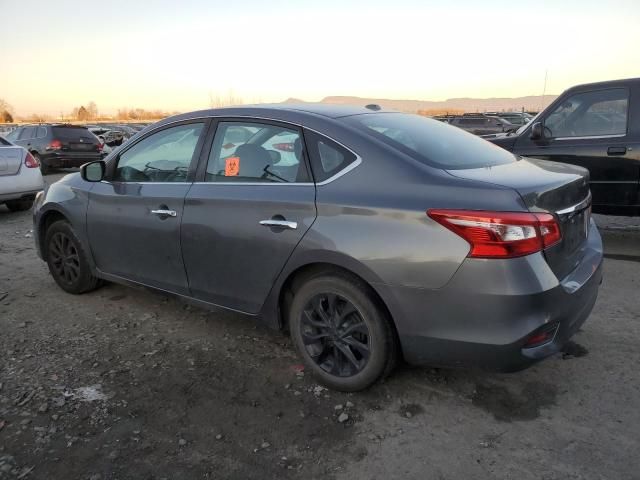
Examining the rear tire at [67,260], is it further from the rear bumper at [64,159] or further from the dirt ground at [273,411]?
the rear bumper at [64,159]

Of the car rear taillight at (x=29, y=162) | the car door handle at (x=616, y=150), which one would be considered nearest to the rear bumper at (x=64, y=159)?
the car rear taillight at (x=29, y=162)

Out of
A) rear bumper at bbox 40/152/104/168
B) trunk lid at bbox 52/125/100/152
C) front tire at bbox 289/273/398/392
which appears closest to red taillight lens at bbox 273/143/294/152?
Answer: front tire at bbox 289/273/398/392

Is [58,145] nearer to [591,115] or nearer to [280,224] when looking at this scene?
[591,115]

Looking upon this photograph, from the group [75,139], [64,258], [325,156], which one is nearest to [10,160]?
[64,258]

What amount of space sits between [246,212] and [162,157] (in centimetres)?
105

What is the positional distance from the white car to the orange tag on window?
625 centimetres

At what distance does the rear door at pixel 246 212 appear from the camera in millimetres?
3010

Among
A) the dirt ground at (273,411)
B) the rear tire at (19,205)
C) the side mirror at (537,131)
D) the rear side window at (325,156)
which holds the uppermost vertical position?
the rear side window at (325,156)

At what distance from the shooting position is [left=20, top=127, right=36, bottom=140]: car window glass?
52.1 feet

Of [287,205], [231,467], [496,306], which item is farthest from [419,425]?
[287,205]

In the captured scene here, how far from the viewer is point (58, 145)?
1526 cm

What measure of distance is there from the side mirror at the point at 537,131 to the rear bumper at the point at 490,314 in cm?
373

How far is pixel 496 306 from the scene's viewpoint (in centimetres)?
244

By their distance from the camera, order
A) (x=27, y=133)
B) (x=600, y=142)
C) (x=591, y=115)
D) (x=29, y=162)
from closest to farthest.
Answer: (x=600, y=142) < (x=591, y=115) < (x=29, y=162) < (x=27, y=133)
